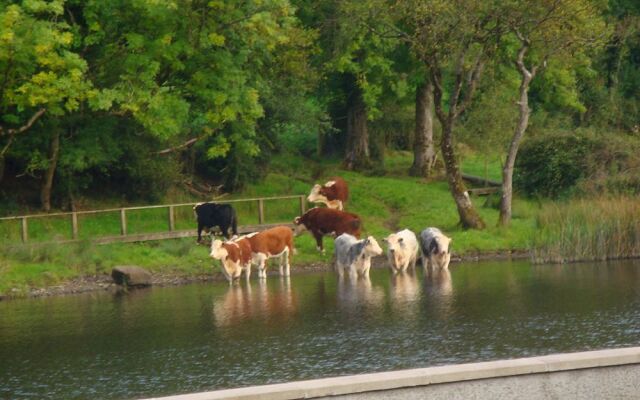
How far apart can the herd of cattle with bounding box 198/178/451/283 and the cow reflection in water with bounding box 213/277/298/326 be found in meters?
1.01

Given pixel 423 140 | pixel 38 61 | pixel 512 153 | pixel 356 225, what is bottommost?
pixel 356 225

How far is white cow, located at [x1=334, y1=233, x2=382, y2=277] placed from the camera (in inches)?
1340

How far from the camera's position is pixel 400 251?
3447cm

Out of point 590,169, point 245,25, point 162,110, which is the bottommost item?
point 590,169

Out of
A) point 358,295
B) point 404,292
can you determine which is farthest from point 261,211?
point 404,292

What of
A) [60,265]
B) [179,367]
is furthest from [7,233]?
[179,367]

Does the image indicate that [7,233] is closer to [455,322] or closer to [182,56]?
[182,56]

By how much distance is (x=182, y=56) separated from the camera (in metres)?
38.7

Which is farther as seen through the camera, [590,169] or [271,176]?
[271,176]

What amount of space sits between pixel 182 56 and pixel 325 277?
927cm

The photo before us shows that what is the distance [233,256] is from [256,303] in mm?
5511

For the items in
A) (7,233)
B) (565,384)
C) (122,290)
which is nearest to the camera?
(565,384)

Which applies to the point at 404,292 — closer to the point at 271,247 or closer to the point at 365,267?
the point at 365,267

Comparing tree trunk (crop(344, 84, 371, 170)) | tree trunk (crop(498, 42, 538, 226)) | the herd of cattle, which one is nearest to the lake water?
the herd of cattle
